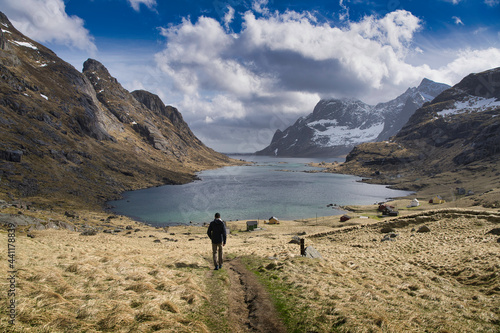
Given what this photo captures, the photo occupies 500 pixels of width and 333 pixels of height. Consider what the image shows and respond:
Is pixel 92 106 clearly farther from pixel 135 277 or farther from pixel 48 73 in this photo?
pixel 135 277

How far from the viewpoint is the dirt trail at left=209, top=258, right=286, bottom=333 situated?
862 centimetres

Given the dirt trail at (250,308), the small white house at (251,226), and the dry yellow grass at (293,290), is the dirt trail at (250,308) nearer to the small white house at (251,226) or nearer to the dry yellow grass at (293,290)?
the dry yellow grass at (293,290)

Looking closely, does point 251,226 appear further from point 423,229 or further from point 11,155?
point 11,155

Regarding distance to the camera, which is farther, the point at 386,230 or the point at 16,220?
the point at 386,230

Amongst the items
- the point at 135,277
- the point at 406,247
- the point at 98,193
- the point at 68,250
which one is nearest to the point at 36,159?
the point at 98,193

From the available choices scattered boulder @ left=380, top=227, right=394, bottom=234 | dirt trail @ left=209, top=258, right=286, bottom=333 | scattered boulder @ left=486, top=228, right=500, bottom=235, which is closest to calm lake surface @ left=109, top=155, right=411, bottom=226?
scattered boulder @ left=380, top=227, right=394, bottom=234

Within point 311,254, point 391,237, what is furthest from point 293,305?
point 391,237

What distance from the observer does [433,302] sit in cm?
1058

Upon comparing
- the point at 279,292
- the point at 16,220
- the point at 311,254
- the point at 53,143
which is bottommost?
the point at 311,254

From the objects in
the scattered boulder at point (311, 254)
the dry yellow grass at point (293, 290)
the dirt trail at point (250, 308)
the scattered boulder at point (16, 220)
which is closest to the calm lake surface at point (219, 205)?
the scattered boulder at point (16, 220)

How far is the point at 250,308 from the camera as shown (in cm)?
1023

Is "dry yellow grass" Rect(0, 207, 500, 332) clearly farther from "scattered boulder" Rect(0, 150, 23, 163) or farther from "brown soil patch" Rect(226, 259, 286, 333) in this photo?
"scattered boulder" Rect(0, 150, 23, 163)

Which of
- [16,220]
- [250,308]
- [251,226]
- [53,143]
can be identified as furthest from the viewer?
[53,143]

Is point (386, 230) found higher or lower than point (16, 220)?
lower
